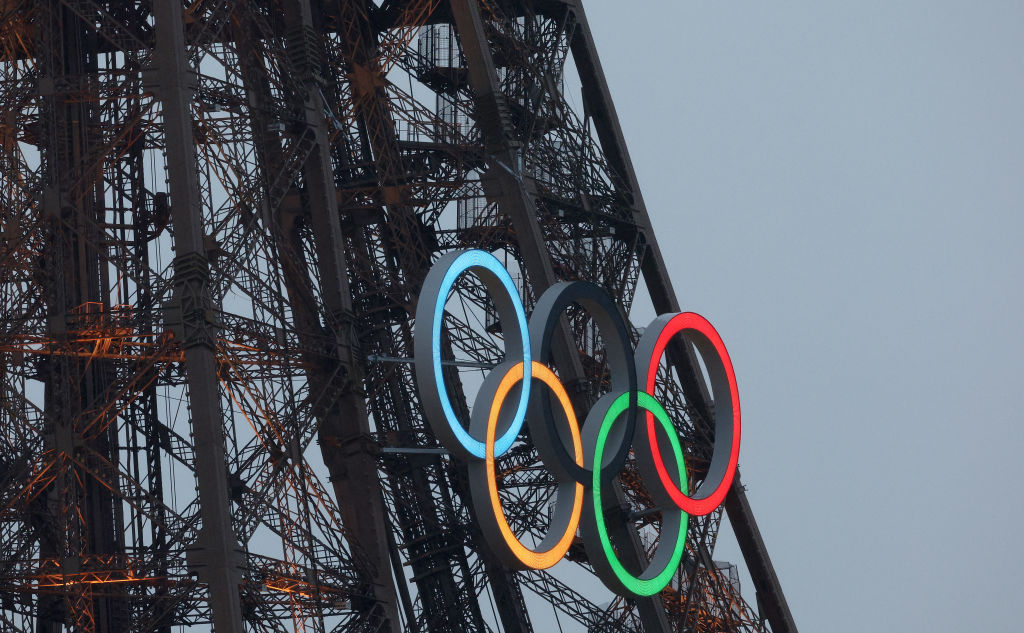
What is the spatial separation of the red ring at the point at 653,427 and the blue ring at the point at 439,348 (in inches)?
144

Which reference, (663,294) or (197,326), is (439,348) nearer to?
(197,326)

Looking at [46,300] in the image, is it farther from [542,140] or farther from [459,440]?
[542,140]

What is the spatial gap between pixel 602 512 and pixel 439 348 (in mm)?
4862

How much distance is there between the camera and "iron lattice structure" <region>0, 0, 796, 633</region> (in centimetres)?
2888

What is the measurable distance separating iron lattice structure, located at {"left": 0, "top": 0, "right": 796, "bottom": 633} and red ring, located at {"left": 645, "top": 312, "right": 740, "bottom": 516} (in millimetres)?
1890

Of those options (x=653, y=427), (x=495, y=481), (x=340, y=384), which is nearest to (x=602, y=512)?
(x=495, y=481)

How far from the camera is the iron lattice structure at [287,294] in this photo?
94.7ft

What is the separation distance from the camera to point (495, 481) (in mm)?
29625

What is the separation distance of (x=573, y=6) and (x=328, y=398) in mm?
13422

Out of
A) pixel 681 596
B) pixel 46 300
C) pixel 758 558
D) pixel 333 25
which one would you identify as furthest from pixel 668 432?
pixel 333 25

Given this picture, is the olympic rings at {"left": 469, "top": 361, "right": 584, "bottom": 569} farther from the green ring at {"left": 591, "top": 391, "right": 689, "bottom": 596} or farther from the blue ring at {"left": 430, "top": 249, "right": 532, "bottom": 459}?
the green ring at {"left": 591, "top": 391, "right": 689, "bottom": 596}

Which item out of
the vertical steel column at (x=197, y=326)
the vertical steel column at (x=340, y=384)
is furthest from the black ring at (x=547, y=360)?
the vertical steel column at (x=197, y=326)

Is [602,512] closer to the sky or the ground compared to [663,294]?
closer to the ground

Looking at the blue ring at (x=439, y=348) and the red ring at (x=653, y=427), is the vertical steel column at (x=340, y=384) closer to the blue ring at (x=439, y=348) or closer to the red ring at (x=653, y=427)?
the blue ring at (x=439, y=348)
